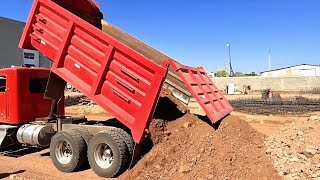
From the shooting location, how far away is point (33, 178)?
690cm

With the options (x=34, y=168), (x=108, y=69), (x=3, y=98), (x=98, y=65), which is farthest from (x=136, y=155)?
(x=3, y=98)

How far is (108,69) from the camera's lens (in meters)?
6.79

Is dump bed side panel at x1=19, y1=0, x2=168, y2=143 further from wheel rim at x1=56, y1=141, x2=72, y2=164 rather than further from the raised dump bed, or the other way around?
wheel rim at x1=56, y1=141, x2=72, y2=164

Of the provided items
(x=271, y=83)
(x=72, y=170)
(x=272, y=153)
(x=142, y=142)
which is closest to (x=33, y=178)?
(x=72, y=170)

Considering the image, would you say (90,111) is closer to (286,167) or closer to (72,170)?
(72,170)

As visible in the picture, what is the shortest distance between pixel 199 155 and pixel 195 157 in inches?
3.2

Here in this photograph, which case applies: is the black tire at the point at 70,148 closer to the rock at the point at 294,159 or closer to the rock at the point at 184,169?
the rock at the point at 184,169

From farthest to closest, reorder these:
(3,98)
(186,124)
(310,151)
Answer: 1. (3,98)
2. (186,124)
3. (310,151)

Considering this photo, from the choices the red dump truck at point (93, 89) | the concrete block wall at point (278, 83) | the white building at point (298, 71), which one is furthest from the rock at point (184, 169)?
the white building at point (298, 71)

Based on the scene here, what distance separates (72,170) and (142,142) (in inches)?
68.8

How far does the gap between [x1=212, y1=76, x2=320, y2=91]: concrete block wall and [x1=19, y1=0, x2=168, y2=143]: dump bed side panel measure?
34.9 meters

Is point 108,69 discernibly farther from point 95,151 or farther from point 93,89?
point 95,151

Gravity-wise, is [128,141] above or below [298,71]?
below

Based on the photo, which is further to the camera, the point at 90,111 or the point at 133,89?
the point at 90,111
